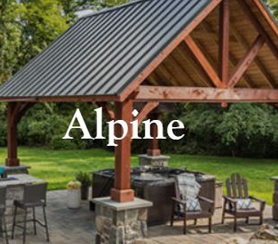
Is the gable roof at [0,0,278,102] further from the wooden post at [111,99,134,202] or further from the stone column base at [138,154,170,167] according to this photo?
the stone column base at [138,154,170,167]

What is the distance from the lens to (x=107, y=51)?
9430mm

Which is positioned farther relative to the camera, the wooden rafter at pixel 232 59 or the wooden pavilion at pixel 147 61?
the wooden rafter at pixel 232 59

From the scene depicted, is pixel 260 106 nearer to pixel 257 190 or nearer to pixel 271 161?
pixel 271 161

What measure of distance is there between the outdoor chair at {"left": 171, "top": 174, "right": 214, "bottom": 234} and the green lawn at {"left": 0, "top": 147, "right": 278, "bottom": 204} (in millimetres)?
4904

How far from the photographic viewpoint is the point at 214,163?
22.5m

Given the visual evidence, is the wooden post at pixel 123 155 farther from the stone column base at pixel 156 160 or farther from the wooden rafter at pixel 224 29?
the stone column base at pixel 156 160

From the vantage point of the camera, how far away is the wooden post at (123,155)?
7.73 metres

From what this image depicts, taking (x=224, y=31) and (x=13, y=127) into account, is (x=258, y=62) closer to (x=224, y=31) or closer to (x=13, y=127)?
(x=224, y=31)

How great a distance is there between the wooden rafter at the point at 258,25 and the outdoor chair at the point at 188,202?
3.22 m

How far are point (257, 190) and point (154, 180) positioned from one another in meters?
6.13

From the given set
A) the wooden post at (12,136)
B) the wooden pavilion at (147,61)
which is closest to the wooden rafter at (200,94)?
the wooden pavilion at (147,61)

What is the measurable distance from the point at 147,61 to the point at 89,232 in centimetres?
398

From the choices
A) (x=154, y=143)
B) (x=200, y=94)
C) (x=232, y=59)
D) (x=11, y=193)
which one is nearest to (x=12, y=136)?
(x=11, y=193)

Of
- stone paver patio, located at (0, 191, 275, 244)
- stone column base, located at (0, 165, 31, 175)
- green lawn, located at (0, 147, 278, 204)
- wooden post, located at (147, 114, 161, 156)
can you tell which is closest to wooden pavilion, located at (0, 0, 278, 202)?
stone column base, located at (0, 165, 31, 175)
